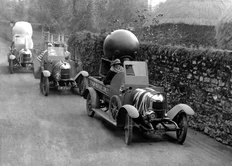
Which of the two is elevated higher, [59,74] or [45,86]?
[59,74]

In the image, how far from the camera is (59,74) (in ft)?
47.9

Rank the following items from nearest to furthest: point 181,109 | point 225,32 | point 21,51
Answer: point 181,109
point 225,32
point 21,51

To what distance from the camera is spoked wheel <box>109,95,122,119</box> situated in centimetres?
915

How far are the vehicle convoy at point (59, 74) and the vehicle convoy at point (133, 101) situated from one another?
3.72m

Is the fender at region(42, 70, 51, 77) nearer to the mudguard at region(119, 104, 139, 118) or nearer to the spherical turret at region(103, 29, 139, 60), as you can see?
the spherical turret at region(103, 29, 139, 60)

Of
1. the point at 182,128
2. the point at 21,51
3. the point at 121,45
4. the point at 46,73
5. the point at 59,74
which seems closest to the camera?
the point at 182,128

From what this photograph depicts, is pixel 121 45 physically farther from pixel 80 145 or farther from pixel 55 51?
pixel 55 51

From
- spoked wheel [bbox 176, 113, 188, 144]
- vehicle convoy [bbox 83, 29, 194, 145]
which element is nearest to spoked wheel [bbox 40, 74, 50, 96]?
vehicle convoy [bbox 83, 29, 194, 145]

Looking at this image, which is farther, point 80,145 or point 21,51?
point 21,51

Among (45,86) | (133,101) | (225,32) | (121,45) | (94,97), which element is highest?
(225,32)

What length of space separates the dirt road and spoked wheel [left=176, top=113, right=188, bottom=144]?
0.55ft

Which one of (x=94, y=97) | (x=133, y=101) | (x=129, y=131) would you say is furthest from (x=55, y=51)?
(x=129, y=131)

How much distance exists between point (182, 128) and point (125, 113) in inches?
55.5

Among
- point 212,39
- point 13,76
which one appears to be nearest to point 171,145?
point 212,39
